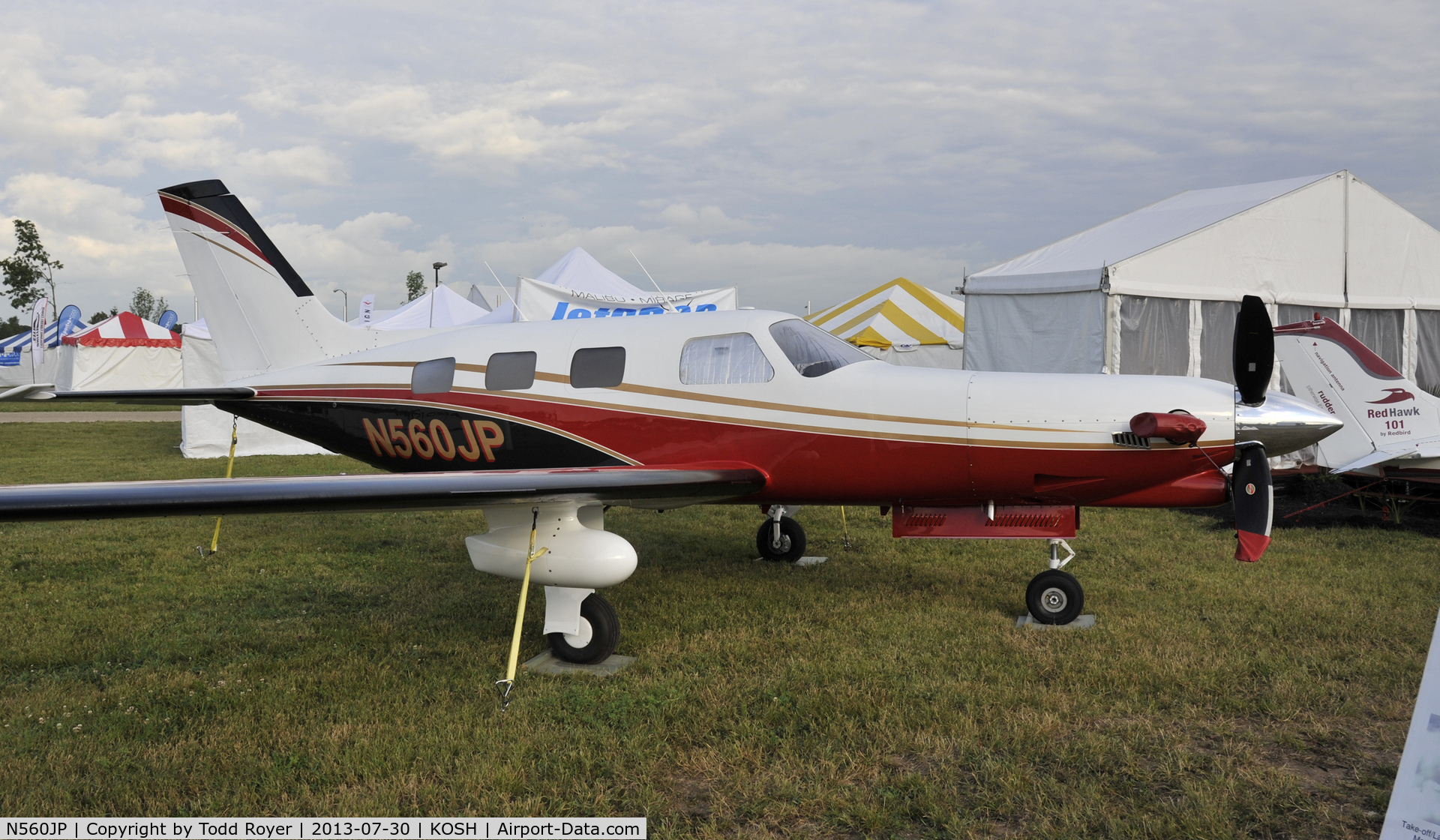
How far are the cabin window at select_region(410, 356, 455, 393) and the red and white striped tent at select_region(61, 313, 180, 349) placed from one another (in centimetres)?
2627

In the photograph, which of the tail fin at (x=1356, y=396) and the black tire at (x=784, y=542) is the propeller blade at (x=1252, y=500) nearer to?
the black tire at (x=784, y=542)

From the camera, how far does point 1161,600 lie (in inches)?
266

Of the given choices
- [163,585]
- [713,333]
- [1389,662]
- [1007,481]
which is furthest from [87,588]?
[1389,662]

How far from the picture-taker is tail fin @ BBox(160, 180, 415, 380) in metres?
8.12

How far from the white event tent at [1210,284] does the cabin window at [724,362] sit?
7.44 m

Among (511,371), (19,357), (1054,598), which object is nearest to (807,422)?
(1054,598)

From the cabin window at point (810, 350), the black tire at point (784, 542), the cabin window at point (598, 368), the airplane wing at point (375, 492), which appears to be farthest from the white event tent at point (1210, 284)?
the airplane wing at point (375, 492)

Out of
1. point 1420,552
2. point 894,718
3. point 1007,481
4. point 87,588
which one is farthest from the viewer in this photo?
point 1420,552

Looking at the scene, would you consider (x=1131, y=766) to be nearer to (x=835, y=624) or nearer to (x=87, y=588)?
(x=835, y=624)

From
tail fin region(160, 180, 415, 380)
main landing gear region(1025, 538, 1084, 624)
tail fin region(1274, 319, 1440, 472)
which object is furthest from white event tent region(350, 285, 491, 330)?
tail fin region(1274, 319, 1440, 472)

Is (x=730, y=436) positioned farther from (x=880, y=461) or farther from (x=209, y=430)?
(x=209, y=430)

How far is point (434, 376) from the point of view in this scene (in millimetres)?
7016

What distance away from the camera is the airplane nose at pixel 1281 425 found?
5488 mm

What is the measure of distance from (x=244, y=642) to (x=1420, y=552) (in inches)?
408
